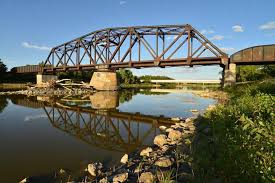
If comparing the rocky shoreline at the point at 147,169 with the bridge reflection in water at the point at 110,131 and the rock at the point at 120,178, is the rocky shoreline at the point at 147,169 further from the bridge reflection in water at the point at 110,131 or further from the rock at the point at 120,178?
the bridge reflection in water at the point at 110,131

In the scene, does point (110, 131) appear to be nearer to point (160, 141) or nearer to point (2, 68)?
point (160, 141)

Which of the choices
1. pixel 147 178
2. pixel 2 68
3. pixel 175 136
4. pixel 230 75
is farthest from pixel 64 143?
pixel 2 68

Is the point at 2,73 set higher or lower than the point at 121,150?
higher

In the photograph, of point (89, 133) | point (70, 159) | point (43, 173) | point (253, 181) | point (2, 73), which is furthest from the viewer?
point (2, 73)

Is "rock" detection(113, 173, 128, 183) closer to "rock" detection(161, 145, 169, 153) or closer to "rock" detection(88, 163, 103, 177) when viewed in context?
"rock" detection(88, 163, 103, 177)

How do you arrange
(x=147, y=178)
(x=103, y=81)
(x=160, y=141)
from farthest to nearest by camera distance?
(x=103, y=81)
(x=160, y=141)
(x=147, y=178)

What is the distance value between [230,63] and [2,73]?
70757mm

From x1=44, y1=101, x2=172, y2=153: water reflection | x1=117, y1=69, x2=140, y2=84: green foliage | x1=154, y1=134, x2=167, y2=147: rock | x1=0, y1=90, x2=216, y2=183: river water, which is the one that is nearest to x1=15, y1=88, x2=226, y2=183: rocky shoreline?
x1=154, y1=134, x2=167, y2=147: rock

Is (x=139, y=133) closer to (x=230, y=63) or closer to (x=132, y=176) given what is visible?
(x=132, y=176)

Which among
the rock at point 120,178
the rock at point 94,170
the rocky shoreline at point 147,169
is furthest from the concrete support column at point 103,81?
the rock at point 120,178

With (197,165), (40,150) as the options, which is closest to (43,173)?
(40,150)

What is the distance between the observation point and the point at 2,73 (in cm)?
7844

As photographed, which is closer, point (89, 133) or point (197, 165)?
point (197, 165)

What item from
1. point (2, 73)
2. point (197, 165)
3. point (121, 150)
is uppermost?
point (2, 73)
